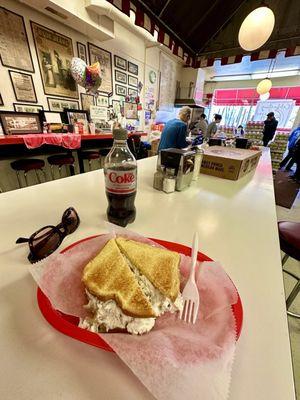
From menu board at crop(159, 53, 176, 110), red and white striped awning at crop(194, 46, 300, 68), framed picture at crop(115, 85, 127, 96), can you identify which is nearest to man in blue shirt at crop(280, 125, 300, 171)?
red and white striped awning at crop(194, 46, 300, 68)

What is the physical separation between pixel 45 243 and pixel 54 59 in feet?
10.6

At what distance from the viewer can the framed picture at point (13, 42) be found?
211 centimetres

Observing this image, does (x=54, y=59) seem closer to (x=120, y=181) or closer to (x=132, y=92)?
(x=132, y=92)

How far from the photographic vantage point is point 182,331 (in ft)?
0.95

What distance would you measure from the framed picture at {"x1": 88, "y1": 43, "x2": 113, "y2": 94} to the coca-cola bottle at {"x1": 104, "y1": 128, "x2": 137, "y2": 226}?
135 inches

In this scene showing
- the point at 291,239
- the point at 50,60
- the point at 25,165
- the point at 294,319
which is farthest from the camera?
the point at 50,60

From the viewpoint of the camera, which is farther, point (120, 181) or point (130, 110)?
point (130, 110)

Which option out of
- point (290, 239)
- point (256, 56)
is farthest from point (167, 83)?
point (290, 239)

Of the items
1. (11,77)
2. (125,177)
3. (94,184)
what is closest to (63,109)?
(11,77)

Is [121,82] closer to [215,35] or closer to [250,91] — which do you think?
[215,35]

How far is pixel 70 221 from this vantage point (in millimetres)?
620

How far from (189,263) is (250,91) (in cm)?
889

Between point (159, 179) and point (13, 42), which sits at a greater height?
point (13, 42)

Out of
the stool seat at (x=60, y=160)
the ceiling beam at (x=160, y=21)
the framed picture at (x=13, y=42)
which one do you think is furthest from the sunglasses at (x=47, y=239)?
the framed picture at (x=13, y=42)
